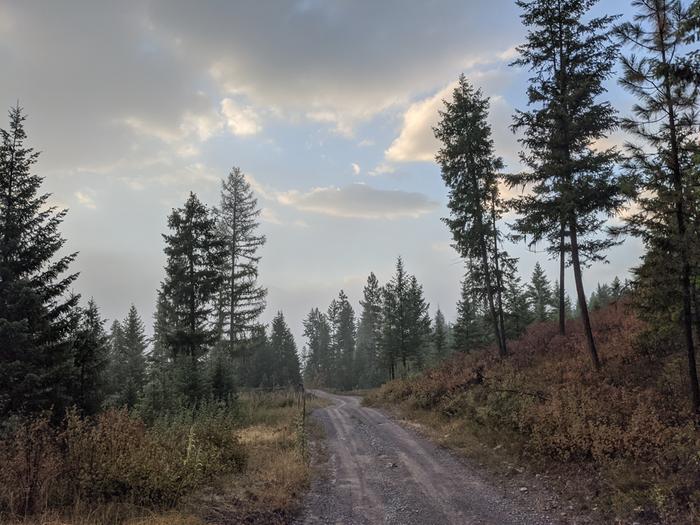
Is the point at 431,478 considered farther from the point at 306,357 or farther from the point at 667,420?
the point at 306,357

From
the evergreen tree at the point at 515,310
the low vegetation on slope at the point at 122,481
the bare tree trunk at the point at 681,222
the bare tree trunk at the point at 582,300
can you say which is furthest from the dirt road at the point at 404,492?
the evergreen tree at the point at 515,310

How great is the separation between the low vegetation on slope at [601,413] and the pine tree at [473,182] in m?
5.87

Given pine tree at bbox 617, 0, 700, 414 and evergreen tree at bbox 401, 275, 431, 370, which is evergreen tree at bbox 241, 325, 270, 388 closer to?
evergreen tree at bbox 401, 275, 431, 370

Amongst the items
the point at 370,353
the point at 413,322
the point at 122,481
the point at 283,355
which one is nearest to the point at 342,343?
the point at 370,353

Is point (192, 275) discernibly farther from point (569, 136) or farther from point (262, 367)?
point (262, 367)

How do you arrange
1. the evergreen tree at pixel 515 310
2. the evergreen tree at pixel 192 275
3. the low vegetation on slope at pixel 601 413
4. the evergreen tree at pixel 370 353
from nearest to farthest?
the low vegetation on slope at pixel 601 413 → the evergreen tree at pixel 192 275 → the evergreen tree at pixel 515 310 → the evergreen tree at pixel 370 353

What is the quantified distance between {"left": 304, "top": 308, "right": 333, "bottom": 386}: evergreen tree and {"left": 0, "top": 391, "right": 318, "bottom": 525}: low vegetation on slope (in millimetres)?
79147

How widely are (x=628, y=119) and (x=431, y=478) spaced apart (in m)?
11.0

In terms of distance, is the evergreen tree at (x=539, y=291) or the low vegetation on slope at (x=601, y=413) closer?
the low vegetation on slope at (x=601, y=413)

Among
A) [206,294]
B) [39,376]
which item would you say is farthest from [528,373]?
[39,376]

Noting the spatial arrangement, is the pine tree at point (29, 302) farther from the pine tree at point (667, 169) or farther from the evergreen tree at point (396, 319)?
the evergreen tree at point (396, 319)

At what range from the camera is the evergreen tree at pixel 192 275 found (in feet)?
76.2

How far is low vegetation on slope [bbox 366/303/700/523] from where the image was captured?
799 cm

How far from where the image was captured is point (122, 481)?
679 centimetres
